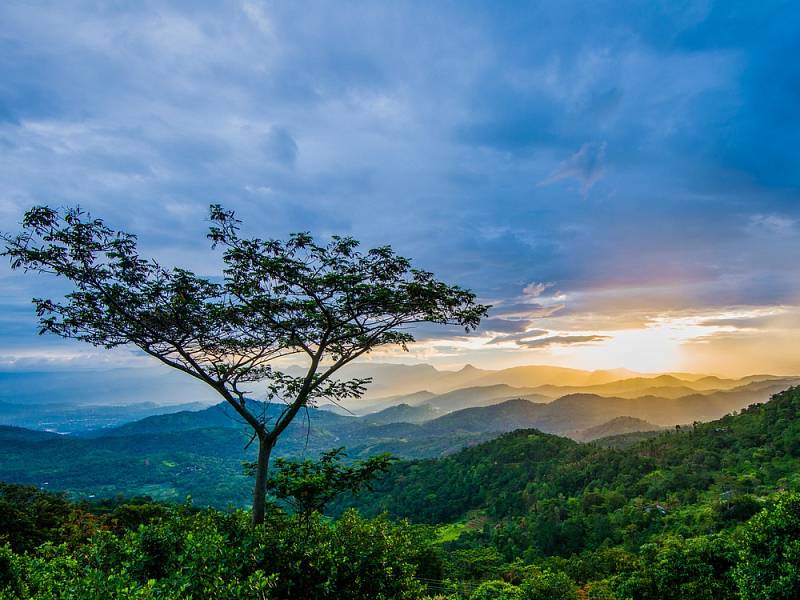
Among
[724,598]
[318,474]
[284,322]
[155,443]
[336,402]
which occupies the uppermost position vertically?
[284,322]

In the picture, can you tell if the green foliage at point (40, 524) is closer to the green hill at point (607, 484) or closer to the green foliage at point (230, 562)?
the green foliage at point (230, 562)

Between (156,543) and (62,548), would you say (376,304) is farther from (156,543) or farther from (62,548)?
(62,548)

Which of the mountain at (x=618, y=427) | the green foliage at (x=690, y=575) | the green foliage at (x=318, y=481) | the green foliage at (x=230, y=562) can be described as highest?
the green foliage at (x=318, y=481)

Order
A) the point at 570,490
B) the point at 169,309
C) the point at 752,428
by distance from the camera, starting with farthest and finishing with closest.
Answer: the point at 570,490, the point at 752,428, the point at 169,309

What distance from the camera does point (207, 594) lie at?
5.72 meters

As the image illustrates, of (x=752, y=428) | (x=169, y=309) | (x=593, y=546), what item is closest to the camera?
(x=169, y=309)

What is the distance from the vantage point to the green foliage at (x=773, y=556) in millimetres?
9867

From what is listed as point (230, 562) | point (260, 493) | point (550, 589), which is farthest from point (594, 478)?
point (230, 562)

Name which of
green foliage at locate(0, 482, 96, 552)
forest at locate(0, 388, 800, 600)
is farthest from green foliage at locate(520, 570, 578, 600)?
green foliage at locate(0, 482, 96, 552)

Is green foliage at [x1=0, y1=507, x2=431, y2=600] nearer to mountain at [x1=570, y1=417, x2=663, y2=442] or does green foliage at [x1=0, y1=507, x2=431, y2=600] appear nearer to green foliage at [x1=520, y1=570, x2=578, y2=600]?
green foliage at [x1=520, y1=570, x2=578, y2=600]

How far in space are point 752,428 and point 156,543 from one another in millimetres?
76306

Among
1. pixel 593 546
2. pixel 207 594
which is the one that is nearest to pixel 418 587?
pixel 207 594

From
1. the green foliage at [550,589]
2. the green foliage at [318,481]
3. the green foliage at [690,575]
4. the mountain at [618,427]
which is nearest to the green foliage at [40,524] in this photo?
the green foliage at [318,481]

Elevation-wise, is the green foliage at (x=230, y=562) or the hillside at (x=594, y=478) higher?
the green foliage at (x=230, y=562)
